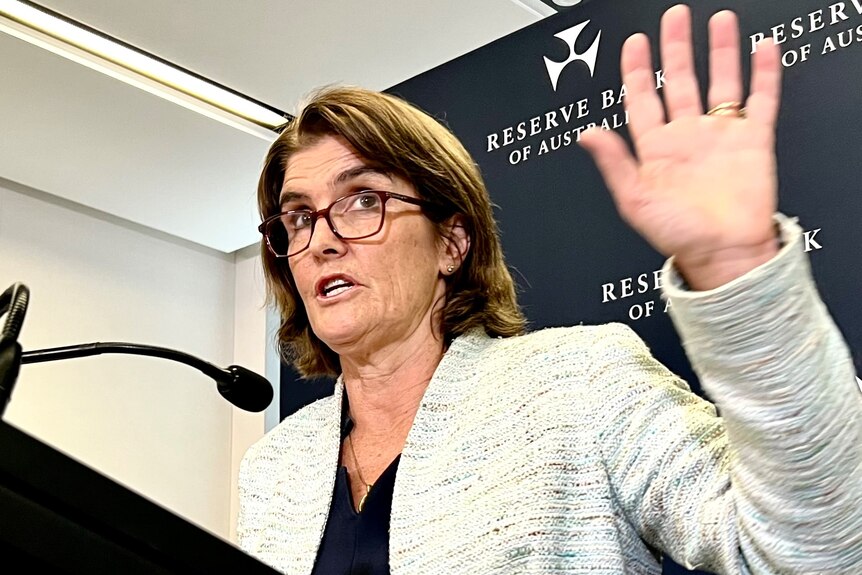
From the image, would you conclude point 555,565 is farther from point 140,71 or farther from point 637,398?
point 140,71

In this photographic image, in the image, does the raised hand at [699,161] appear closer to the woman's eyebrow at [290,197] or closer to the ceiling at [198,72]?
the woman's eyebrow at [290,197]

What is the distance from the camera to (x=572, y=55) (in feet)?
6.40

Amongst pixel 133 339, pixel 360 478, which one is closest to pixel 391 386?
pixel 360 478

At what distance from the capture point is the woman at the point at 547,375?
813mm

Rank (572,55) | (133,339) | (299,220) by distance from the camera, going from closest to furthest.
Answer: (299,220) < (572,55) < (133,339)

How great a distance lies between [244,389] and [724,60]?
24.9 inches

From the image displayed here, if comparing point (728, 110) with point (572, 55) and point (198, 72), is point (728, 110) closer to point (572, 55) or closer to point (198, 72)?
point (572, 55)

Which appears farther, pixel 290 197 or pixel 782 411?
pixel 290 197

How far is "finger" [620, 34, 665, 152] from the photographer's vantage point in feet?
2.84

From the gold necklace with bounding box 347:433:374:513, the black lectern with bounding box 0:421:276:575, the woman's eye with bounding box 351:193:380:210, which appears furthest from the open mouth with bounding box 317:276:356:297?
the black lectern with bounding box 0:421:276:575

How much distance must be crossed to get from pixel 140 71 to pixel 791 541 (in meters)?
2.08

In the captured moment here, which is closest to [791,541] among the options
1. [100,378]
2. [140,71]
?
[140,71]

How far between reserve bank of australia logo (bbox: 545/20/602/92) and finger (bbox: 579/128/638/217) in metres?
1.04

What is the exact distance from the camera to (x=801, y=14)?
1659 mm
